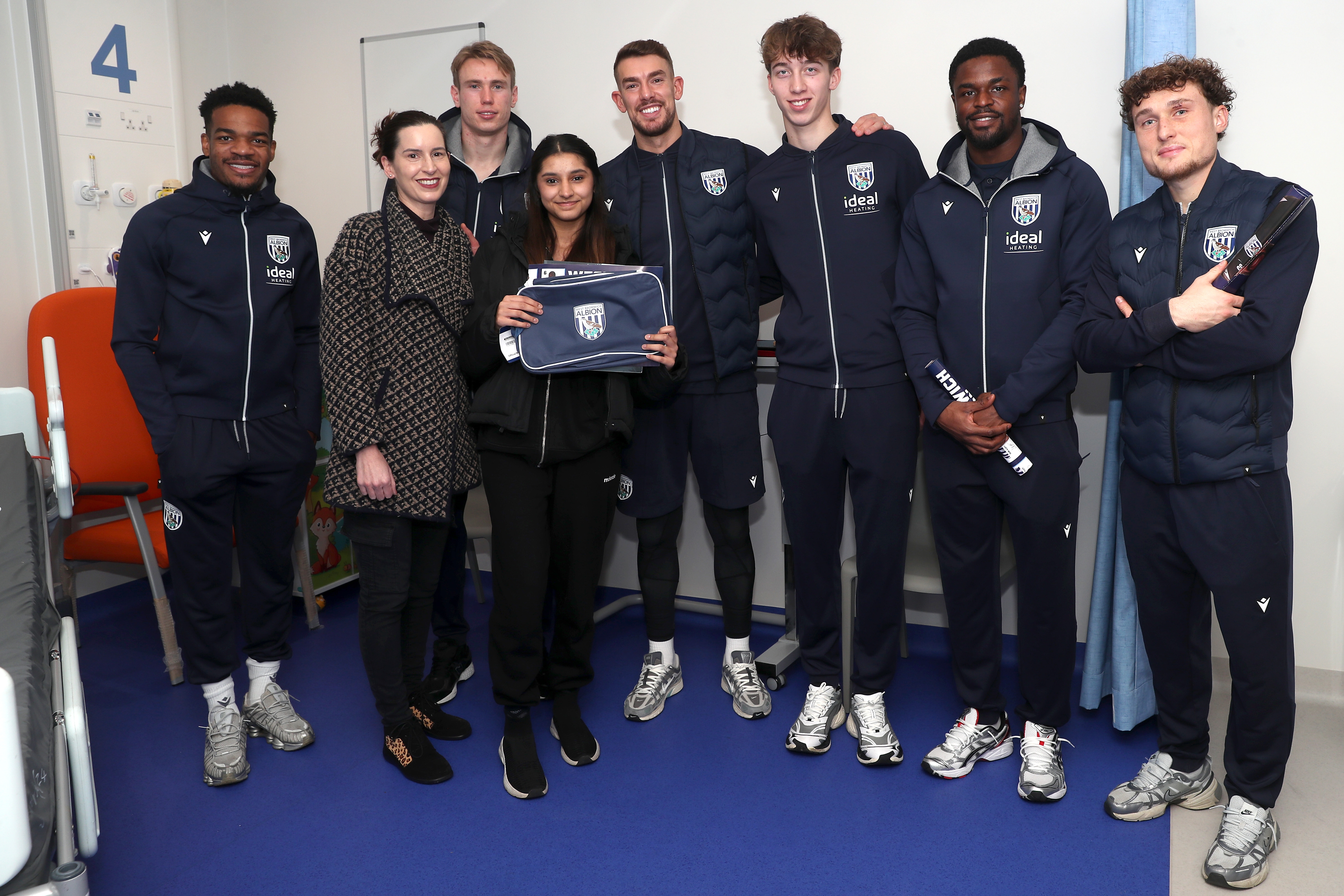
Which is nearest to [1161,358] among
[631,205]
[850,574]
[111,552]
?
[850,574]

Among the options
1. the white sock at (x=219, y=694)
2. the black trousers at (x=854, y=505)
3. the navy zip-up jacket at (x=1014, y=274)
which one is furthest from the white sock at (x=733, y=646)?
the white sock at (x=219, y=694)

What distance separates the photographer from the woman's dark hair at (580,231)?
2.52 metres

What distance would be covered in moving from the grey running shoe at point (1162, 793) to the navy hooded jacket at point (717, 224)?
154 centimetres

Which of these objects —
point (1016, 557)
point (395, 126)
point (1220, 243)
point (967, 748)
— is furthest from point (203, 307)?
point (1220, 243)

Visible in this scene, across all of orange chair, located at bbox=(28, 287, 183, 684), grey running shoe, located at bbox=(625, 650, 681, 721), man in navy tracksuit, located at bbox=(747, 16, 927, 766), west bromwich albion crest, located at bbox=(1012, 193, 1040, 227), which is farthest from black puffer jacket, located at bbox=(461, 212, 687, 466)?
orange chair, located at bbox=(28, 287, 183, 684)

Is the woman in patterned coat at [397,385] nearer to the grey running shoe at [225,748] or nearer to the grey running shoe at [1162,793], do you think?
the grey running shoe at [225,748]

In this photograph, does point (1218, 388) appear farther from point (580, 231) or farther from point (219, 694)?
point (219, 694)

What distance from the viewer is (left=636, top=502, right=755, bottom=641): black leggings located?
9.86 ft

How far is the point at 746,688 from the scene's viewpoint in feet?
9.86

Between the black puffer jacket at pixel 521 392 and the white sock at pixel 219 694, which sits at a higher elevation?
the black puffer jacket at pixel 521 392

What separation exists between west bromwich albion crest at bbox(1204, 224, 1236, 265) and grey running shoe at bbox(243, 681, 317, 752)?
8.94 ft

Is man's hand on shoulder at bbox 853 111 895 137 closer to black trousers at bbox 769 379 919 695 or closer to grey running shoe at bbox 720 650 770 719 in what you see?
black trousers at bbox 769 379 919 695

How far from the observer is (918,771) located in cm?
263

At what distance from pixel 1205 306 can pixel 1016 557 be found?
31.8 inches
